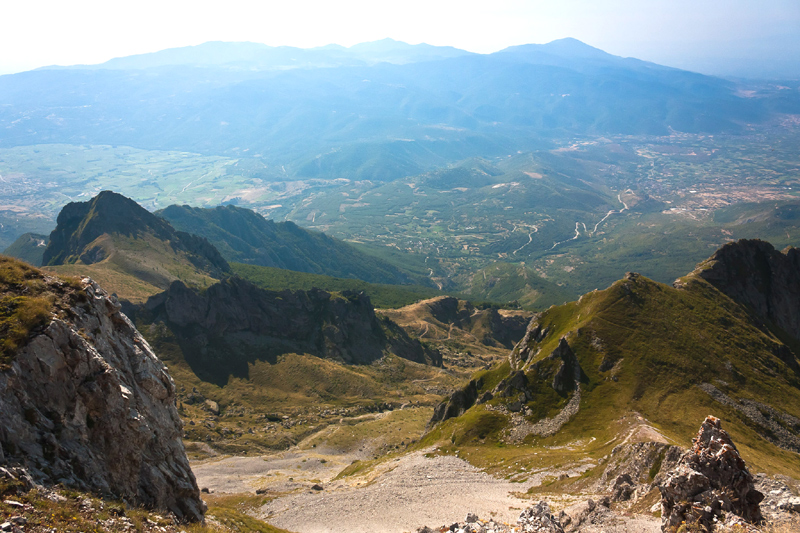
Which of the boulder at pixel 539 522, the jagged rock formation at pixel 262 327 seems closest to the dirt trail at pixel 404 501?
the boulder at pixel 539 522

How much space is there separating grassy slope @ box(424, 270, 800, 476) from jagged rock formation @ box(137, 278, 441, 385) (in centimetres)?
8038

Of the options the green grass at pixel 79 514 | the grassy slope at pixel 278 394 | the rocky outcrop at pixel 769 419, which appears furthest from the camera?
the grassy slope at pixel 278 394

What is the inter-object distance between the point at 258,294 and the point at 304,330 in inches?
890

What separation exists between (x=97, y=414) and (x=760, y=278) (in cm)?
14500

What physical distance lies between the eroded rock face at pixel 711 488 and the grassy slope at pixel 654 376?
33520 mm

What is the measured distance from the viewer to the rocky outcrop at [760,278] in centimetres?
11125

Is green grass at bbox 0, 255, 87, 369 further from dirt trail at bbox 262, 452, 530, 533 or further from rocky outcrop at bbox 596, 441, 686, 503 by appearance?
rocky outcrop at bbox 596, 441, 686, 503

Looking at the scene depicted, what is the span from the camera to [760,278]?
377 feet

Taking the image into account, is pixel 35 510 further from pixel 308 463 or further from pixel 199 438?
pixel 199 438

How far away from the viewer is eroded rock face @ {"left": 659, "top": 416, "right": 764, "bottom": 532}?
92.4ft

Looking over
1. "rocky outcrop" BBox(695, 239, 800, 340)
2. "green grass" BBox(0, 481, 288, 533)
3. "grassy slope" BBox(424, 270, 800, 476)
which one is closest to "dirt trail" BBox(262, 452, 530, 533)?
"grassy slope" BBox(424, 270, 800, 476)

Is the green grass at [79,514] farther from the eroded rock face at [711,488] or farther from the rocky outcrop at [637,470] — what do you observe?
the rocky outcrop at [637,470]

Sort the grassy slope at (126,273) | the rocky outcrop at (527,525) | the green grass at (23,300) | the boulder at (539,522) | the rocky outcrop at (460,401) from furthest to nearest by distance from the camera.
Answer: the grassy slope at (126,273) → the rocky outcrop at (460,401) → the rocky outcrop at (527,525) → the boulder at (539,522) → the green grass at (23,300)

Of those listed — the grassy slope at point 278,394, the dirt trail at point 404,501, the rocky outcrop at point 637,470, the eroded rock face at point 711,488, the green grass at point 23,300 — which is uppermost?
the green grass at point 23,300
